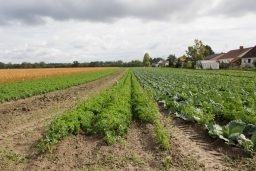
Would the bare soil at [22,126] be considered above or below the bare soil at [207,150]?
below

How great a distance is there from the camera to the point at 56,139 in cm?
765

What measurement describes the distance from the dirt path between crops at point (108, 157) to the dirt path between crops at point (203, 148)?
0.38 meters

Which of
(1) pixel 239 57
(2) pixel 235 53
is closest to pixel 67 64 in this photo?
(2) pixel 235 53

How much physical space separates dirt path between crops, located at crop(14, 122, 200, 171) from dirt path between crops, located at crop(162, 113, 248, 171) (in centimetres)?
38

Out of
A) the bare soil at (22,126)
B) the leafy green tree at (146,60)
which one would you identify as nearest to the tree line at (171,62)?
the leafy green tree at (146,60)

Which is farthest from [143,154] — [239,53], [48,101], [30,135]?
[239,53]

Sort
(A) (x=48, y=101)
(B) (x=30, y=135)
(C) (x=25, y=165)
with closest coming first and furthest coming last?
(C) (x=25, y=165) → (B) (x=30, y=135) → (A) (x=48, y=101)

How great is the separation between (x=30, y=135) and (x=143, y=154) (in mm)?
3681

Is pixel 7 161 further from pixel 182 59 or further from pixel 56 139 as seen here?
pixel 182 59

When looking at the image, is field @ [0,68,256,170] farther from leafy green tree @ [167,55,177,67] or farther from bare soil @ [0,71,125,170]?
leafy green tree @ [167,55,177,67]

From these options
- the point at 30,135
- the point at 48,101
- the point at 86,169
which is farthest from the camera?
the point at 48,101

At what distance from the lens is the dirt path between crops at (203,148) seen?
6.36 metres

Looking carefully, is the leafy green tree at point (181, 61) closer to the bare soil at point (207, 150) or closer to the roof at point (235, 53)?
the roof at point (235, 53)

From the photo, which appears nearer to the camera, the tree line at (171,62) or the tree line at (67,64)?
the tree line at (171,62)
